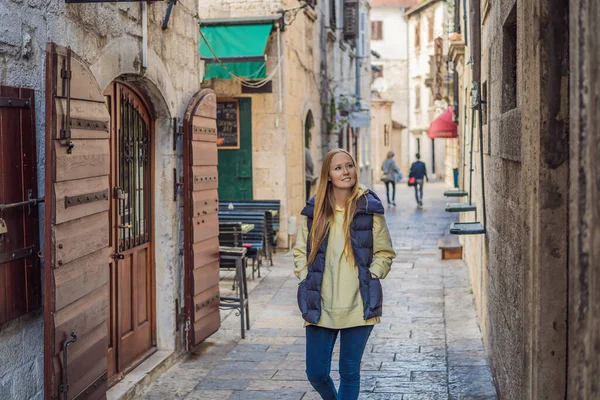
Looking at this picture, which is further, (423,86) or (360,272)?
(423,86)

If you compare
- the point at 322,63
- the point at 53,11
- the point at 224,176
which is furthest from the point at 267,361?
the point at 322,63

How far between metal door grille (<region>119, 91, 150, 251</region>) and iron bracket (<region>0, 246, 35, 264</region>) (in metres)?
1.71

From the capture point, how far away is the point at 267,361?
747cm

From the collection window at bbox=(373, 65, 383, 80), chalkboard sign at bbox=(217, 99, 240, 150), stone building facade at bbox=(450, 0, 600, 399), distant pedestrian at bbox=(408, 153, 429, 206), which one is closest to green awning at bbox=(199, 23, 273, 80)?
chalkboard sign at bbox=(217, 99, 240, 150)

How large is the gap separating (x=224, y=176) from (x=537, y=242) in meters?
11.1

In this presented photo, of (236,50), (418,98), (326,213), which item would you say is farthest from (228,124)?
(418,98)

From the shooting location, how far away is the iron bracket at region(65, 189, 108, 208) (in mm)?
4723

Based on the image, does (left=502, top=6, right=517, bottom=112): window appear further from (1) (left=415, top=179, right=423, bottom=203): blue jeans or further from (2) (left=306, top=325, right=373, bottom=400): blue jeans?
(1) (left=415, top=179, right=423, bottom=203): blue jeans

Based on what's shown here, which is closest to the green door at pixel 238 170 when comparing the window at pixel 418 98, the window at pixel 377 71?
the window at pixel 377 71

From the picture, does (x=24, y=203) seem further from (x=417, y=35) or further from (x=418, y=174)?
(x=417, y=35)

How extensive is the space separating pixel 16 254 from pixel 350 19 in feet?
63.2

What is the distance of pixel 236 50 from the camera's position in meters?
13.5

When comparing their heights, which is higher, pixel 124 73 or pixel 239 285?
pixel 124 73

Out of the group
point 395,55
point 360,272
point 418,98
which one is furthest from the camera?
point 395,55
